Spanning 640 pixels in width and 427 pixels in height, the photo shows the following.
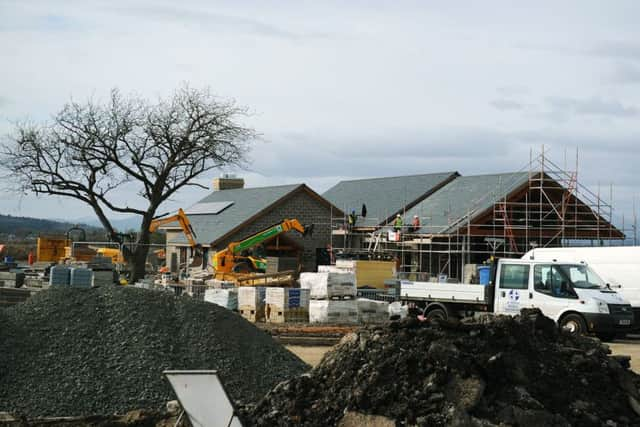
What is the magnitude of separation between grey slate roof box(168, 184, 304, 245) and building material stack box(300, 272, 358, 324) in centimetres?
2192

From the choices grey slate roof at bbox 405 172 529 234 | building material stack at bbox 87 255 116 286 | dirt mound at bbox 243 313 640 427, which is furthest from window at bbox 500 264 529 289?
grey slate roof at bbox 405 172 529 234

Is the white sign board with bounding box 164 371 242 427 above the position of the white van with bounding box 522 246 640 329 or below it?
below

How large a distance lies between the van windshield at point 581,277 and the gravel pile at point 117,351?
1046 centimetres

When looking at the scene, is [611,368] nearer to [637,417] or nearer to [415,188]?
[637,417]

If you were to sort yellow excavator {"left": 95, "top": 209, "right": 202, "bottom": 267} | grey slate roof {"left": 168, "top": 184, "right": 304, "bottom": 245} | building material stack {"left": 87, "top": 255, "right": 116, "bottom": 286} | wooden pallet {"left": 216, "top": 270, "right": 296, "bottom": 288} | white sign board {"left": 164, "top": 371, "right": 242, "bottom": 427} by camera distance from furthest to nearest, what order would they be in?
grey slate roof {"left": 168, "top": 184, "right": 304, "bottom": 245} → yellow excavator {"left": 95, "top": 209, "right": 202, "bottom": 267} → wooden pallet {"left": 216, "top": 270, "right": 296, "bottom": 288} → building material stack {"left": 87, "top": 255, "right": 116, "bottom": 286} → white sign board {"left": 164, "top": 371, "right": 242, "bottom": 427}

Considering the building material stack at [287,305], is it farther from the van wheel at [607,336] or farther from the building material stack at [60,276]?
the van wheel at [607,336]

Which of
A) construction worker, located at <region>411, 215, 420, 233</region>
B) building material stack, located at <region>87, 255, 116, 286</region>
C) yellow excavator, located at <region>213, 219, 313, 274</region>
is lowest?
building material stack, located at <region>87, 255, 116, 286</region>

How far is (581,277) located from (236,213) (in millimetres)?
30025

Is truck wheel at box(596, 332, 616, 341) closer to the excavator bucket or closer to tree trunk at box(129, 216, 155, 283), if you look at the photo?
tree trunk at box(129, 216, 155, 283)

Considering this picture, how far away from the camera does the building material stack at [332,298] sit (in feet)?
86.4

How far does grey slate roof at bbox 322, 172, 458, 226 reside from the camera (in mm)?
51438

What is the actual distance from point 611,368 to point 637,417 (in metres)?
0.91

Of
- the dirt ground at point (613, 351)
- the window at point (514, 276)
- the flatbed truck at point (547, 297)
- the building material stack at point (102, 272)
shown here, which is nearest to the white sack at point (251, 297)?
the building material stack at point (102, 272)

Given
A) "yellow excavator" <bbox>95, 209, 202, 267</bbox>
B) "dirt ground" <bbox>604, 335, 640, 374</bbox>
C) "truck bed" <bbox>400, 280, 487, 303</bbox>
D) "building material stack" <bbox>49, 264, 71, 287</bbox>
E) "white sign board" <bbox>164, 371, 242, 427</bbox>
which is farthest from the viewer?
"yellow excavator" <bbox>95, 209, 202, 267</bbox>
